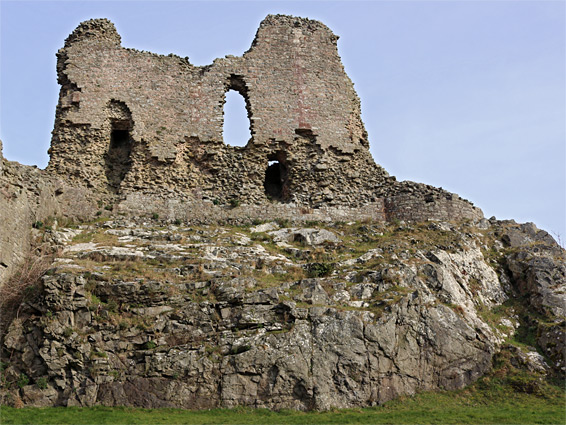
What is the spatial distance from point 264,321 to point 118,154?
12.0 m

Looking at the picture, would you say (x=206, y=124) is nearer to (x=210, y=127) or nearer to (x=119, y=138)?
(x=210, y=127)

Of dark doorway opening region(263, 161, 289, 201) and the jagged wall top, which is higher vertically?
the jagged wall top

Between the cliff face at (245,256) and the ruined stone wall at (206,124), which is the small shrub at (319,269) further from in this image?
the ruined stone wall at (206,124)

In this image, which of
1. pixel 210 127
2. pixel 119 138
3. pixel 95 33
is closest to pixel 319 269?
pixel 210 127

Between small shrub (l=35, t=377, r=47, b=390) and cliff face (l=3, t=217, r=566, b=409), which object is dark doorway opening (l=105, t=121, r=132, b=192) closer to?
cliff face (l=3, t=217, r=566, b=409)

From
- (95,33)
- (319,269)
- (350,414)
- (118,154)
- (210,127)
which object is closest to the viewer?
(350,414)

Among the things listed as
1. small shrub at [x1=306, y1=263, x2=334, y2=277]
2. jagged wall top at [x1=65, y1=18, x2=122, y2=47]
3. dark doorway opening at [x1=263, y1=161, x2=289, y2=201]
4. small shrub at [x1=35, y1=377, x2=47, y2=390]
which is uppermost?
jagged wall top at [x1=65, y1=18, x2=122, y2=47]

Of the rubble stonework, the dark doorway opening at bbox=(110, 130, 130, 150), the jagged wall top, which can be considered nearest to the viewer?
the rubble stonework

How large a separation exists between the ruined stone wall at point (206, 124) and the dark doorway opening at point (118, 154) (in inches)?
1.7

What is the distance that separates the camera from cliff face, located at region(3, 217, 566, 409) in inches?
653

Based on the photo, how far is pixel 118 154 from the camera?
2698 cm

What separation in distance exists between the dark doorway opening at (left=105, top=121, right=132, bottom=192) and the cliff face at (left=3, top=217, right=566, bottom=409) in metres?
3.87

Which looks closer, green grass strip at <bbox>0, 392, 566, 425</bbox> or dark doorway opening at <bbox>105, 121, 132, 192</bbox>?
green grass strip at <bbox>0, 392, 566, 425</bbox>

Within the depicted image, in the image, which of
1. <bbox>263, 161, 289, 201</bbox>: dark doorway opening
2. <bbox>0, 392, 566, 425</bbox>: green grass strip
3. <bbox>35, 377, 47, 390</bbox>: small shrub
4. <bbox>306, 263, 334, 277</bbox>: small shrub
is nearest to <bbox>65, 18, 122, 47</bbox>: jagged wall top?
<bbox>263, 161, 289, 201</bbox>: dark doorway opening
